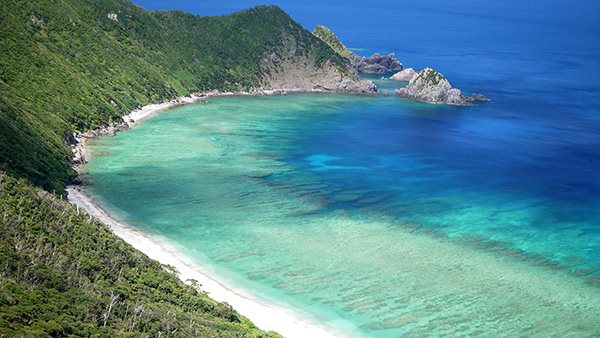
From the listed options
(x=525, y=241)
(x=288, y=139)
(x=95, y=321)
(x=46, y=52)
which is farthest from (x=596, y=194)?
(x=46, y=52)

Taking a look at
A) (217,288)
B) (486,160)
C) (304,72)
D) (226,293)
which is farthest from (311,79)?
(226,293)

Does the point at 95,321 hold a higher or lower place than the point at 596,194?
lower

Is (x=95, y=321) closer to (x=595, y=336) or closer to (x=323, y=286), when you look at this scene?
(x=323, y=286)

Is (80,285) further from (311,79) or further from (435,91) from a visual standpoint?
(311,79)

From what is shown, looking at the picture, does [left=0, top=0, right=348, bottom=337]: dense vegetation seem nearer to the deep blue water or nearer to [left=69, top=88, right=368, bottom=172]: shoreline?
[left=69, top=88, right=368, bottom=172]: shoreline

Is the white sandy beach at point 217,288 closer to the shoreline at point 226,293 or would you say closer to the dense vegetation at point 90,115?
the shoreline at point 226,293

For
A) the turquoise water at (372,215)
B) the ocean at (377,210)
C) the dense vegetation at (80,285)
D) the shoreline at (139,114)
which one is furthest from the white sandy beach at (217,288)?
the shoreline at (139,114)
